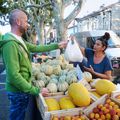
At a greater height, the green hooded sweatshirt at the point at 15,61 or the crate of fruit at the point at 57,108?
the green hooded sweatshirt at the point at 15,61

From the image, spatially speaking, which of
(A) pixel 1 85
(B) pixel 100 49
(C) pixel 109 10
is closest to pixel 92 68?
(B) pixel 100 49

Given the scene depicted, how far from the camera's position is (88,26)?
1634 inches

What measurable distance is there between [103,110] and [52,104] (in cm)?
61

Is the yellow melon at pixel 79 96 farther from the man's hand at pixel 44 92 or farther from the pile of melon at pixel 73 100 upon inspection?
the man's hand at pixel 44 92

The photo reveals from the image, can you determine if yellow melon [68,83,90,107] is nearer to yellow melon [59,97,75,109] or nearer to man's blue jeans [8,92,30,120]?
yellow melon [59,97,75,109]

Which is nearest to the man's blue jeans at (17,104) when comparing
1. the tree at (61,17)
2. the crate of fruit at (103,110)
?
the crate of fruit at (103,110)

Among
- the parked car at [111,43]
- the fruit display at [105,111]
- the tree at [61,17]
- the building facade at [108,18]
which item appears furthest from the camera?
the building facade at [108,18]

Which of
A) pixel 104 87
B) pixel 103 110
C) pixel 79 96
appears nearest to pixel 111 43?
pixel 104 87

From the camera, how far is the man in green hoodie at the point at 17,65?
3406 millimetres

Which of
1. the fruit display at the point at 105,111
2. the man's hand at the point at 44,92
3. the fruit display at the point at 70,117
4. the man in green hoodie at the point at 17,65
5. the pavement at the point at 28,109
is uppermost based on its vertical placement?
the man in green hoodie at the point at 17,65

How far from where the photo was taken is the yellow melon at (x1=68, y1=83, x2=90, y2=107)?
11.3 feet

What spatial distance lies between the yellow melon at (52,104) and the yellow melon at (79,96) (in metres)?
0.21

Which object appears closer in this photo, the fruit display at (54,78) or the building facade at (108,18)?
the fruit display at (54,78)

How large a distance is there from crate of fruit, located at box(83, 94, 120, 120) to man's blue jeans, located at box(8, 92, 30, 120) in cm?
88
